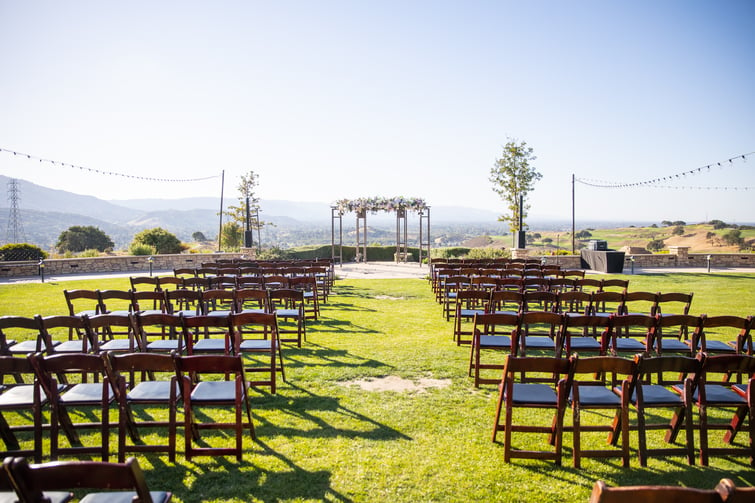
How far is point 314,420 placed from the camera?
4082 millimetres

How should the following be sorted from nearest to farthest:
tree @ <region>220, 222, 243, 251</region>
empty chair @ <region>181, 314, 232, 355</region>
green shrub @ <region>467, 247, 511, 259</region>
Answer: empty chair @ <region>181, 314, 232, 355</region> → green shrub @ <region>467, 247, 511, 259</region> → tree @ <region>220, 222, 243, 251</region>

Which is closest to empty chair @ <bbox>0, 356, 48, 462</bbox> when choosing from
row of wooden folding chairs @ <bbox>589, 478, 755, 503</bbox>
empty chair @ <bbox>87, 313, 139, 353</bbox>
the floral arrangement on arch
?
empty chair @ <bbox>87, 313, 139, 353</bbox>

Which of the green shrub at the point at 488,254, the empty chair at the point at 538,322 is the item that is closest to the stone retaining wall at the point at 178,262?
the green shrub at the point at 488,254

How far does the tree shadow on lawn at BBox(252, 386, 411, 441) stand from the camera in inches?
149

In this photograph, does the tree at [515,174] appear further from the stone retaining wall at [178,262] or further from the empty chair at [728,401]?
the empty chair at [728,401]

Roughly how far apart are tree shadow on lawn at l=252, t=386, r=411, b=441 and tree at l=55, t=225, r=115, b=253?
36.6 meters

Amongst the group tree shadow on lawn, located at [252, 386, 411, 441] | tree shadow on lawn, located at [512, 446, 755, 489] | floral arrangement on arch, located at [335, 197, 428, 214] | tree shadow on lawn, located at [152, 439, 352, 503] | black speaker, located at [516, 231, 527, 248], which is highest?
floral arrangement on arch, located at [335, 197, 428, 214]

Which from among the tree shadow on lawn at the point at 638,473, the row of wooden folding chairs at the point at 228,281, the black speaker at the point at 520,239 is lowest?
the tree shadow on lawn at the point at 638,473

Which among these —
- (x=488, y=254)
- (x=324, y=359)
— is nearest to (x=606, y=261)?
(x=488, y=254)

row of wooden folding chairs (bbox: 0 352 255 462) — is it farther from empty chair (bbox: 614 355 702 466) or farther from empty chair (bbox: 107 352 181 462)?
empty chair (bbox: 614 355 702 466)

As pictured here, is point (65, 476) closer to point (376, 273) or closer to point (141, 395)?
point (141, 395)

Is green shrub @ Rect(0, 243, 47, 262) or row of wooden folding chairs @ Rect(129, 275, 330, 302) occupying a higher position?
green shrub @ Rect(0, 243, 47, 262)

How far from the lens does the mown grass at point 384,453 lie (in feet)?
9.89

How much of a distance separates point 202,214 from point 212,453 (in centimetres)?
18422
